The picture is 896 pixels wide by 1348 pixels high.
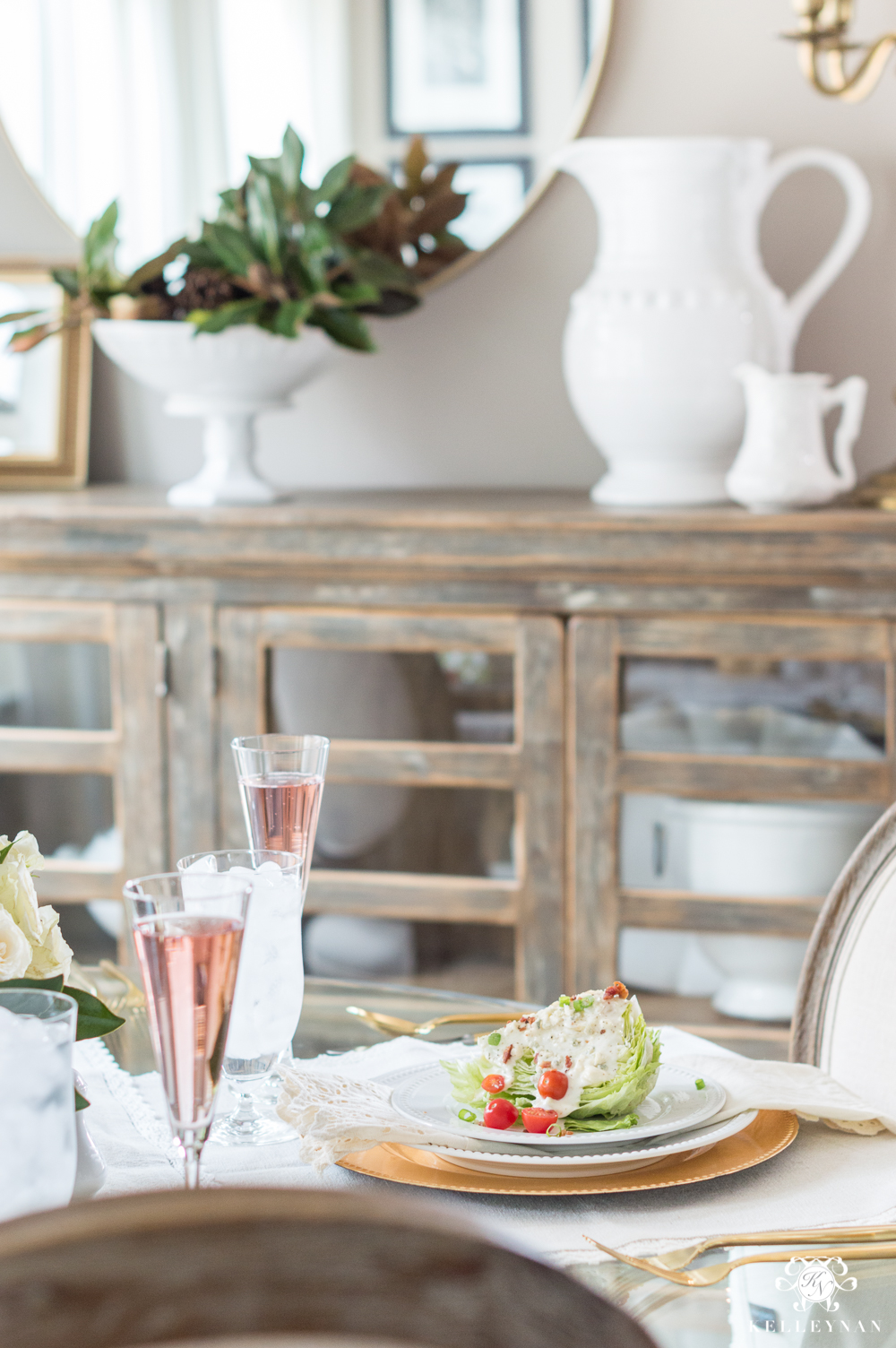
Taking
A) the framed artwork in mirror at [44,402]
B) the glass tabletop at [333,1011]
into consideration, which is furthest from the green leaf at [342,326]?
the glass tabletop at [333,1011]

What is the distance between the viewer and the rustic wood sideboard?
173 cm

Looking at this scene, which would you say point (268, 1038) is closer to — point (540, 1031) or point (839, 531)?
point (540, 1031)

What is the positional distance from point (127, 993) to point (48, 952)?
411 mm

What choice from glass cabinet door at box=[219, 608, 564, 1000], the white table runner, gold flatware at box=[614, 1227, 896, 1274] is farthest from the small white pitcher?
gold flatware at box=[614, 1227, 896, 1274]

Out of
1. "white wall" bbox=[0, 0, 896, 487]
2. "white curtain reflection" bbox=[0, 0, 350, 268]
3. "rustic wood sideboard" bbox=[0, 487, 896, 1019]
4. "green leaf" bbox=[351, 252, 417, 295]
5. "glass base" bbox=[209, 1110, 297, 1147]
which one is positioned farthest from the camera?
"white curtain reflection" bbox=[0, 0, 350, 268]

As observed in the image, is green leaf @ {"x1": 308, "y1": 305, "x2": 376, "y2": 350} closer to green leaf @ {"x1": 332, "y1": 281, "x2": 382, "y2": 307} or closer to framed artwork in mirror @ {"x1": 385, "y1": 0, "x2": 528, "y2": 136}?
green leaf @ {"x1": 332, "y1": 281, "x2": 382, "y2": 307}

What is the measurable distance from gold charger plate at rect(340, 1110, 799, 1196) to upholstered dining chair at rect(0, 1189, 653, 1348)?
0.39 m

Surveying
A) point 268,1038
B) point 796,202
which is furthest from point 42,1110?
point 796,202

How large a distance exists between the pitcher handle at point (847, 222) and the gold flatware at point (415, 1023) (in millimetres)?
1212

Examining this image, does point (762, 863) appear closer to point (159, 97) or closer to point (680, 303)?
point (680, 303)

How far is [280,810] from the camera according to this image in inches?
31.0

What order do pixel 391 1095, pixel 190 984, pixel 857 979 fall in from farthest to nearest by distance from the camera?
pixel 857 979 → pixel 391 1095 → pixel 190 984

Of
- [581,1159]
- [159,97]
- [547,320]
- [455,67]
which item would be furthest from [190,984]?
[159,97]

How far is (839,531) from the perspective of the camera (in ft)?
5.54
